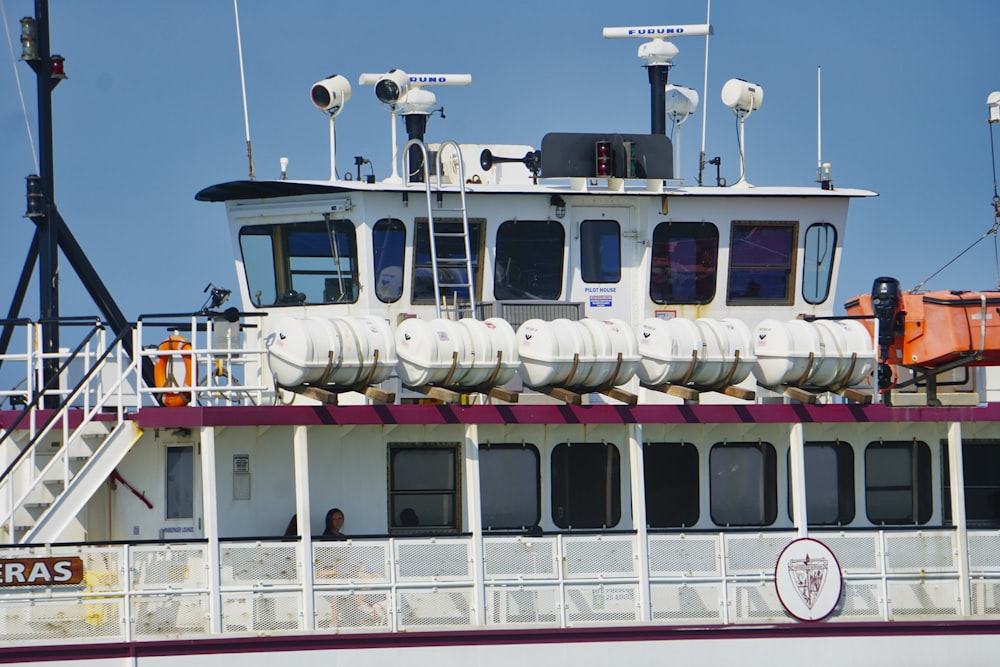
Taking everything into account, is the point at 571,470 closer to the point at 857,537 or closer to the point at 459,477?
the point at 459,477

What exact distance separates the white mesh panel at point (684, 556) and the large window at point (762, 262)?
3.90 m

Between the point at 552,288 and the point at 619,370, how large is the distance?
249cm

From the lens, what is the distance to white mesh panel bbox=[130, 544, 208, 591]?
688 inches

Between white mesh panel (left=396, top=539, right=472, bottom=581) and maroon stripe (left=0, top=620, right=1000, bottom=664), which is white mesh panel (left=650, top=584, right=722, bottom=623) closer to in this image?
maroon stripe (left=0, top=620, right=1000, bottom=664)

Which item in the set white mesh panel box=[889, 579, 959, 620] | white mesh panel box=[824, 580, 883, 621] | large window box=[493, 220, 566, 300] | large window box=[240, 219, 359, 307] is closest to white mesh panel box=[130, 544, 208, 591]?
large window box=[240, 219, 359, 307]

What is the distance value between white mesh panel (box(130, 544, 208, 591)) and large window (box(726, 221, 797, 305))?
7846 millimetres

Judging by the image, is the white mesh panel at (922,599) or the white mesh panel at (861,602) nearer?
the white mesh panel at (861,602)

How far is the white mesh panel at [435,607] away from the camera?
1805 cm

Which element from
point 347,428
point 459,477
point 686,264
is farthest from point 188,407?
point 686,264

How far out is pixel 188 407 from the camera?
1798 cm

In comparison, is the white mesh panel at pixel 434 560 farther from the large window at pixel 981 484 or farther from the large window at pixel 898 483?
the large window at pixel 981 484

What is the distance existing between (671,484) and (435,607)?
3.68m

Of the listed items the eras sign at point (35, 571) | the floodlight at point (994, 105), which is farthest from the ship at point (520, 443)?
the floodlight at point (994, 105)

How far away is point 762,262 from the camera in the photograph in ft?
70.9
